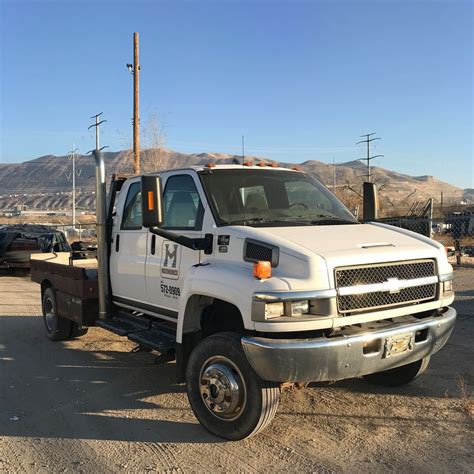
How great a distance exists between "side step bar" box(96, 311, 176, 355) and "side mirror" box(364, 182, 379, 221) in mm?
2440

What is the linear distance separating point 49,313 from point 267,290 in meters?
5.17

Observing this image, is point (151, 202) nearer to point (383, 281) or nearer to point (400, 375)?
point (383, 281)

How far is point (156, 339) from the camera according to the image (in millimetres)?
5098

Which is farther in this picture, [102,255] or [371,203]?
[102,255]

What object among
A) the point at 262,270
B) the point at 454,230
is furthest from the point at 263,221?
the point at 454,230

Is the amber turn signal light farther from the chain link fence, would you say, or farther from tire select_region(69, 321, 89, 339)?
tire select_region(69, 321, 89, 339)

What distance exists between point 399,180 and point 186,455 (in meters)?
187

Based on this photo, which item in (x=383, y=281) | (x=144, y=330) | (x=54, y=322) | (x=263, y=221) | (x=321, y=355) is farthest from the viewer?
(x=54, y=322)

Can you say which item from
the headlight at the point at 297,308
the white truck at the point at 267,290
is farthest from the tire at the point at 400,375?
the headlight at the point at 297,308

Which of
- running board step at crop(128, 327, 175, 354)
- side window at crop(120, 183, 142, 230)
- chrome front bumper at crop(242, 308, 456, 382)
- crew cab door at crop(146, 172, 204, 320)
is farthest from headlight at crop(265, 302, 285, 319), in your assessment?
side window at crop(120, 183, 142, 230)

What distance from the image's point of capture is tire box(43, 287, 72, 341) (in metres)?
7.46

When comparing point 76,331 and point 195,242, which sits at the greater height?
point 195,242

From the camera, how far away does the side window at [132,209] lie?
583 cm

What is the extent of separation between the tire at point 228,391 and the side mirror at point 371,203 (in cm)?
237
